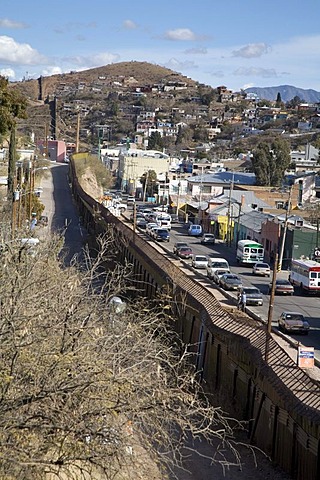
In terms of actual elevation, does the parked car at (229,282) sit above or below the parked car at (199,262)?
above

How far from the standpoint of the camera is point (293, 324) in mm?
29188

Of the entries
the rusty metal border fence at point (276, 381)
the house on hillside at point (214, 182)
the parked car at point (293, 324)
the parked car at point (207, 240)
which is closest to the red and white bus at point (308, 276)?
the parked car at point (293, 324)

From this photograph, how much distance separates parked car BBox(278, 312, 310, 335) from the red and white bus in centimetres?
1064

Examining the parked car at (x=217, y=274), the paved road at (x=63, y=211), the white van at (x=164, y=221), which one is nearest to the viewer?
the parked car at (x=217, y=274)

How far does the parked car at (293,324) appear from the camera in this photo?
29.2m

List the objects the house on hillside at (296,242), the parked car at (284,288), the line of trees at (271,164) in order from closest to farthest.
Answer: the parked car at (284,288) → the house on hillside at (296,242) → the line of trees at (271,164)

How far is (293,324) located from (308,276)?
11.2m

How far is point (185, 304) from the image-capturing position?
2836cm

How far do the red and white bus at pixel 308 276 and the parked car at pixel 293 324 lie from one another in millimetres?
10639

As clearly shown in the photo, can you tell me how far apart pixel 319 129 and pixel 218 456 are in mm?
158397

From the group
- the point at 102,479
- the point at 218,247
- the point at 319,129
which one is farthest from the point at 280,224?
the point at 319,129

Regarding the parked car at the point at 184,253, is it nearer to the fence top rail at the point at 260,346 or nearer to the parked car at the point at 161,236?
the parked car at the point at 161,236

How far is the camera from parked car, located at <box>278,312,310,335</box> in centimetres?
2916

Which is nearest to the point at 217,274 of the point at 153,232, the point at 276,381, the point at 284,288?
the point at 284,288
